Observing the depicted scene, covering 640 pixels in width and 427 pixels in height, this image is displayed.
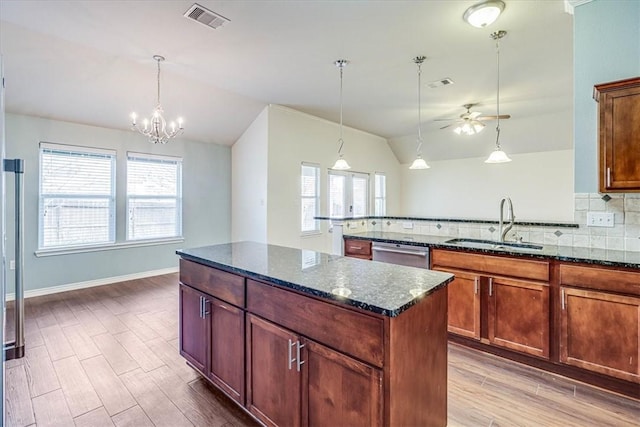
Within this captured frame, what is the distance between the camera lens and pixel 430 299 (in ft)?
4.89

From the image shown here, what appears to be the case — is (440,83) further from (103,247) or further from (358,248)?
(103,247)

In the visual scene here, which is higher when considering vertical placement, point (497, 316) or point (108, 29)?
point (108, 29)

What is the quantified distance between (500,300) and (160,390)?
2.65 m

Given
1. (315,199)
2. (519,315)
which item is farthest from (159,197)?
(519,315)

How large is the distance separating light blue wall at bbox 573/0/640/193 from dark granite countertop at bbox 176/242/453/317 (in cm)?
181

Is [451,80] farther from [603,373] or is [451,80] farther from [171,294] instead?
[171,294]

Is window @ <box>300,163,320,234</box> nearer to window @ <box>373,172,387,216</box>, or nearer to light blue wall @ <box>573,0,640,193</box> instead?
window @ <box>373,172,387,216</box>

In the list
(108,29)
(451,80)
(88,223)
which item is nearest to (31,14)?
(108,29)

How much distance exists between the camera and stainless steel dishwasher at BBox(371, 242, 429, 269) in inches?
115

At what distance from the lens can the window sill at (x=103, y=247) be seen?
14.3ft

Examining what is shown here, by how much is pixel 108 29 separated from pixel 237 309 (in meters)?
3.09

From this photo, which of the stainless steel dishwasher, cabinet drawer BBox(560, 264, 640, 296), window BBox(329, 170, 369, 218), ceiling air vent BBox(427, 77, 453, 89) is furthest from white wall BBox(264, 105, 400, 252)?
cabinet drawer BBox(560, 264, 640, 296)

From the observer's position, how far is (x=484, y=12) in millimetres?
2564

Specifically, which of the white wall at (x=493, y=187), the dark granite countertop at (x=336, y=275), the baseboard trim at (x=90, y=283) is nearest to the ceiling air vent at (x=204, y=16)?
the dark granite countertop at (x=336, y=275)
